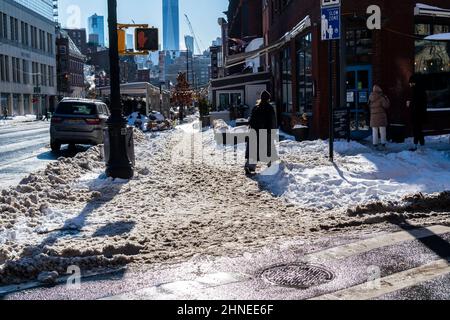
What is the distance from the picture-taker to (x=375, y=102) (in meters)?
14.7

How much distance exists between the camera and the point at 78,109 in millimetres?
18562

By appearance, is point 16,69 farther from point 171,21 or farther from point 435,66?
point 435,66

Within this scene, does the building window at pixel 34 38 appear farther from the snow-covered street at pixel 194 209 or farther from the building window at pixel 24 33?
the snow-covered street at pixel 194 209

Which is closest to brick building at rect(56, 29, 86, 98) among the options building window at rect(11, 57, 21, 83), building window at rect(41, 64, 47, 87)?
building window at rect(41, 64, 47, 87)

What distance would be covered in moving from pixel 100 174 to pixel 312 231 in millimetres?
5961

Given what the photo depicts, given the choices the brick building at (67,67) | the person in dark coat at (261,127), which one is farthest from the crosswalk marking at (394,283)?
the brick building at (67,67)

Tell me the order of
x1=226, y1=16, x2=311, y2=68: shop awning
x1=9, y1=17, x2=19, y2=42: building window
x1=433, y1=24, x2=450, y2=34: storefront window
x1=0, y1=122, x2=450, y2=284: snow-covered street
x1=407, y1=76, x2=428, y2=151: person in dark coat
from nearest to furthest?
x1=0, y1=122, x2=450, y2=284: snow-covered street < x1=407, y1=76, x2=428, y2=151: person in dark coat < x1=433, y1=24, x2=450, y2=34: storefront window < x1=226, y1=16, x2=311, y2=68: shop awning < x1=9, y1=17, x2=19, y2=42: building window

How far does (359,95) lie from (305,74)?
2909 millimetres

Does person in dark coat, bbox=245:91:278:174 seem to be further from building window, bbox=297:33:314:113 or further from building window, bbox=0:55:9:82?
building window, bbox=0:55:9:82

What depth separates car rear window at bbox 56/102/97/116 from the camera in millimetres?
18438

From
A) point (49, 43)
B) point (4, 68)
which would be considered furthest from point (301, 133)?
point (49, 43)

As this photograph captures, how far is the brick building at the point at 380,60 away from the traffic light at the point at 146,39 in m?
5.17

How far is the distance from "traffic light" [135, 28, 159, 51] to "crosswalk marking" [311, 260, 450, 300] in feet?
49.5
